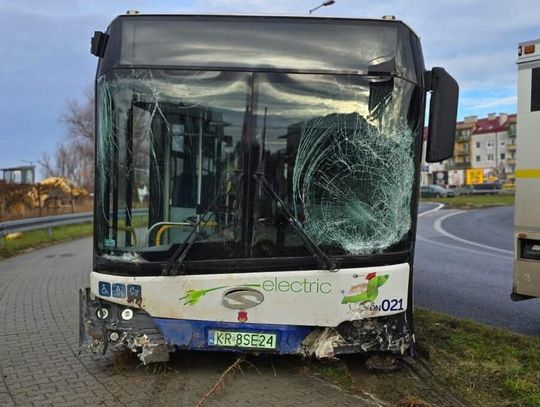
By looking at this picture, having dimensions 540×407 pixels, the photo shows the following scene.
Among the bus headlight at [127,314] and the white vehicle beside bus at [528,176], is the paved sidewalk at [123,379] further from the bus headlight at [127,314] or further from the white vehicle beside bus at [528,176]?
the white vehicle beside bus at [528,176]

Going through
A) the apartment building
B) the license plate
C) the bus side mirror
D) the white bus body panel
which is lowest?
the license plate

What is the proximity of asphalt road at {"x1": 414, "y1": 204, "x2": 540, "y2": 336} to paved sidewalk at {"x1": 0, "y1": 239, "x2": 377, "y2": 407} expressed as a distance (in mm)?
3637

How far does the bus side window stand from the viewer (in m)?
5.89

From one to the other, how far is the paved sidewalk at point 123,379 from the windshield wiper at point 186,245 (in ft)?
3.16

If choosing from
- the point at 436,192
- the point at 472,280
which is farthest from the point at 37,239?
the point at 436,192

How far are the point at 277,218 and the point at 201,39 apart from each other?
1.57 metres

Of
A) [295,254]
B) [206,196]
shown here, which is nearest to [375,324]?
[295,254]

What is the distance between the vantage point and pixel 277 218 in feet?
15.2

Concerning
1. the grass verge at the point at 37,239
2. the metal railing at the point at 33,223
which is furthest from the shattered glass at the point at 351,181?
the metal railing at the point at 33,223

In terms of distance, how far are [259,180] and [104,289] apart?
1.53 metres

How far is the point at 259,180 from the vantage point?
4602 mm

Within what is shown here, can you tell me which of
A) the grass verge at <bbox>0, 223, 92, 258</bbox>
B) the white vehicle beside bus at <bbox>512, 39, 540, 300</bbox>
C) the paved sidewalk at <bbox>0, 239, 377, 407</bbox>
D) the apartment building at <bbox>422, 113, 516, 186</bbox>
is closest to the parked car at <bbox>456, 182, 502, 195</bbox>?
the apartment building at <bbox>422, 113, 516, 186</bbox>

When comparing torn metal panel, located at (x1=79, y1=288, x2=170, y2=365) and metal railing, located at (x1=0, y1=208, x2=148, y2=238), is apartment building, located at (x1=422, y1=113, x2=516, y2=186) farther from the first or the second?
torn metal panel, located at (x1=79, y1=288, x2=170, y2=365)

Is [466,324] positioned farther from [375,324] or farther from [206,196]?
[206,196]
